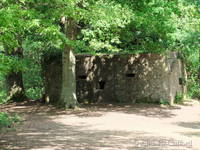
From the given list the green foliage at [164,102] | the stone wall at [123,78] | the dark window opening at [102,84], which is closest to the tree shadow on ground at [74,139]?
the green foliage at [164,102]

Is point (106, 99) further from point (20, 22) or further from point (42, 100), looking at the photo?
point (20, 22)

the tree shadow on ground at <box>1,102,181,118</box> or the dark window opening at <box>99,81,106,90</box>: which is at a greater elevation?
the dark window opening at <box>99,81,106,90</box>

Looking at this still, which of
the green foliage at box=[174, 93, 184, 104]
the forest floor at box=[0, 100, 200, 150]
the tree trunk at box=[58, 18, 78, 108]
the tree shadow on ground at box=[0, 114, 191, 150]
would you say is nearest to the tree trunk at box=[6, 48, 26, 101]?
the forest floor at box=[0, 100, 200, 150]

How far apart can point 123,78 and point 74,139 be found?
9627 mm

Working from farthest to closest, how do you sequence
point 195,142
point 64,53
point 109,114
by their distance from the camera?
1. point 64,53
2. point 109,114
3. point 195,142

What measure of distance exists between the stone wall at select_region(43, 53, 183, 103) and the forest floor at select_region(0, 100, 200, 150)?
115cm

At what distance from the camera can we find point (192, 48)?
17.0 meters

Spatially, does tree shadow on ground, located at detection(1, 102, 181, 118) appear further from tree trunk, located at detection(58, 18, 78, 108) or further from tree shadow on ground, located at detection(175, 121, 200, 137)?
tree shadow on ground, located at detection(175, 121, 200, 137)

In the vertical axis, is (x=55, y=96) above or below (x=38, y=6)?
below

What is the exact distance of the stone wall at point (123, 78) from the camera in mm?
17891

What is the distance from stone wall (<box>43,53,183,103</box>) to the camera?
17891 millimetres

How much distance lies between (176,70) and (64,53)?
6303 mm

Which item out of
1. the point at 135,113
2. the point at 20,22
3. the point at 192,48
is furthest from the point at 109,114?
the point at 20,22

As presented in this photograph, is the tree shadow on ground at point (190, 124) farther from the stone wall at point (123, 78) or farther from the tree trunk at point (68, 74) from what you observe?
the tree trunk at point (68, 74)
